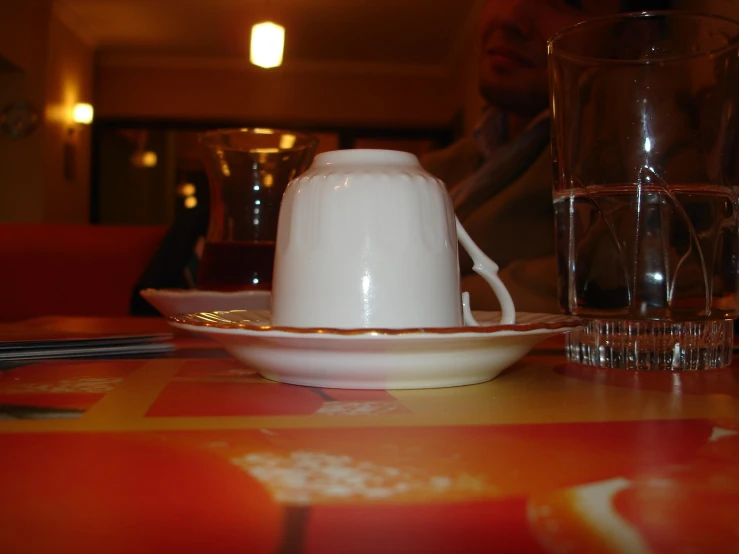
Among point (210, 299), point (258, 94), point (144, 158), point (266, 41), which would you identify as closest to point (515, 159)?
point (210, 299)

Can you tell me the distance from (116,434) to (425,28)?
4.69 metres

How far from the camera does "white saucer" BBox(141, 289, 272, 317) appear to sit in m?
0.67

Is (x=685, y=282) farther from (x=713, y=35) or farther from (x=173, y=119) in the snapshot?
(x=173, y=119)

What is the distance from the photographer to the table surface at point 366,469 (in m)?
0.18

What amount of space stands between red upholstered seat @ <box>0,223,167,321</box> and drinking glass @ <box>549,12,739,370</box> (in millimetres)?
1396

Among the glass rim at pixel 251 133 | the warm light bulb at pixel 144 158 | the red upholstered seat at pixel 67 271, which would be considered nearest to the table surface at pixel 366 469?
the glass rim at pixel 251 133

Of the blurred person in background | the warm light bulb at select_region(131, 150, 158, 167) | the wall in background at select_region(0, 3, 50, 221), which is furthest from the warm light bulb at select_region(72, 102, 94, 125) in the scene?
the blurred person in background

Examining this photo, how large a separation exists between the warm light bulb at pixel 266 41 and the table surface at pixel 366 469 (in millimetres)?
3292

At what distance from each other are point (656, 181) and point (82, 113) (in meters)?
5.11

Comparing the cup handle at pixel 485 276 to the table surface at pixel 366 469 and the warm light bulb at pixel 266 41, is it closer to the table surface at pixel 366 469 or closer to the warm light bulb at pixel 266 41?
the table surface at pixel 366 469

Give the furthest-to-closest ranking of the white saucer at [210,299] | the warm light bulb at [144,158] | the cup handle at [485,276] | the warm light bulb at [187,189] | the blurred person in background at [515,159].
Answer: the warm light bulb at [187,189]
the warm light bulb at [144,158]
the blurred person in background at [515,159]
the white saucer at [210,299]
the cup handle at [485,276]

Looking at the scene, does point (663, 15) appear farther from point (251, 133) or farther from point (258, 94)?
point (258, 94)

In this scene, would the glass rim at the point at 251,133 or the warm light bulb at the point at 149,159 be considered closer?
the glass rim at the point at 251,133

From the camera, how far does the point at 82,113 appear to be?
4953mm
